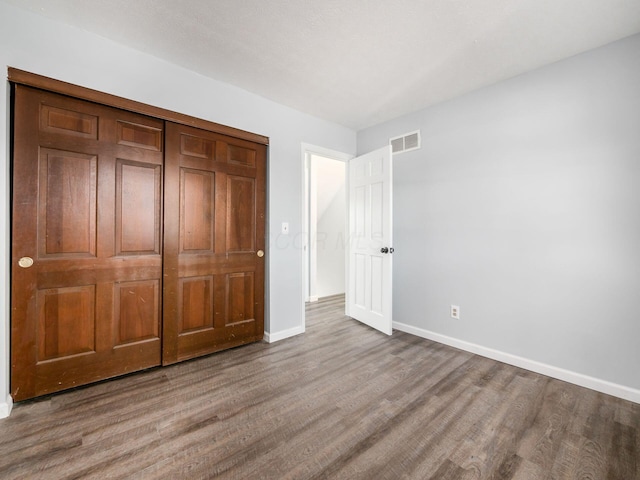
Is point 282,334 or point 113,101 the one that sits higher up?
point 113,101

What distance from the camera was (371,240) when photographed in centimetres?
340

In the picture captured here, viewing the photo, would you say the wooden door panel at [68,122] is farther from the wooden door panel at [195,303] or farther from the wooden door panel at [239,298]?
the wooden door panel at [239,298]

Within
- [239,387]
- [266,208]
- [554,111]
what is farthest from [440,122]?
[239,387]

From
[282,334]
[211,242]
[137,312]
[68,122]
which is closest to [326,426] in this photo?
[282,334]

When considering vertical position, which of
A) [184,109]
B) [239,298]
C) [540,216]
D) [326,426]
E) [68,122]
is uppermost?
[184,109]

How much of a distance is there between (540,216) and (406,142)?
161 cm

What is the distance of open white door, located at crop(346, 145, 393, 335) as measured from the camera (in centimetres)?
313

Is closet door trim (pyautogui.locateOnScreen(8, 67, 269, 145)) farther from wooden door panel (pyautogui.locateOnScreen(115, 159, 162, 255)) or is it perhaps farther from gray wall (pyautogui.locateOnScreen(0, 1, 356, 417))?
wooden door panel (pyautogui.locateOnScreen(115, 159, 162, 255))

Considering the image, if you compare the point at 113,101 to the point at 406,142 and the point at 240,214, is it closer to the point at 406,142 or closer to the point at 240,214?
the point at 240,214

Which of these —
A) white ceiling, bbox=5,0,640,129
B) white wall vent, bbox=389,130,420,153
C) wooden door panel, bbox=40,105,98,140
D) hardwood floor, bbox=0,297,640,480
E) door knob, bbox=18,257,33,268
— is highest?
white ceiling, bbox=5,0,640,129

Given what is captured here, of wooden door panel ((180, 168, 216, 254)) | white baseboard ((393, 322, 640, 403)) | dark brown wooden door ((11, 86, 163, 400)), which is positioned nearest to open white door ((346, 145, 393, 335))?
white baseboard ((393, 322, 640, 403))

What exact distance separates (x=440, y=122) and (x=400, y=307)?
7.13 feet

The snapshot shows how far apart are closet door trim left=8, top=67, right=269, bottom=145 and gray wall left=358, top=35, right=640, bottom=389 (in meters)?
2.15

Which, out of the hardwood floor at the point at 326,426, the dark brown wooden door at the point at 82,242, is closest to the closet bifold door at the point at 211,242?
the dark brown wooden door at the point at 82,242
